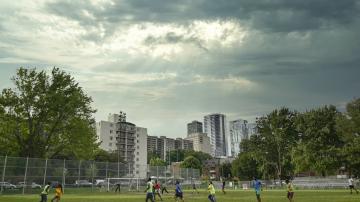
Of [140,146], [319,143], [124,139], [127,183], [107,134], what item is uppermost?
[107,134]

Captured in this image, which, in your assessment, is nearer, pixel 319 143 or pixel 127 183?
pixel 127 183

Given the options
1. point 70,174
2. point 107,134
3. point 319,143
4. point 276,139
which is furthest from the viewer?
point 107,134

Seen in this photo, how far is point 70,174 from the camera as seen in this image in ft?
179

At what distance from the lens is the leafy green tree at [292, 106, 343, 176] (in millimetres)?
69500

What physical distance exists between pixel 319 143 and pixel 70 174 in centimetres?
4730

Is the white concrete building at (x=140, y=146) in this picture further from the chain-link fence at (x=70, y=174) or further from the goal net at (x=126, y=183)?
the goal net at (x=126, y=183)

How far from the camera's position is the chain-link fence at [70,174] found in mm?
45312

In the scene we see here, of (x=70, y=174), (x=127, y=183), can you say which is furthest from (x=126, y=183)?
(x=70, y=174)

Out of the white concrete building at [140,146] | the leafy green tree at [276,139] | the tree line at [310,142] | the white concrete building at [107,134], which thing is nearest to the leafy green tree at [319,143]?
the tree line at [310,142]

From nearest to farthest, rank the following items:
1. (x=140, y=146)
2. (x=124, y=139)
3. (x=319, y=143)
→ 1. (x=319, y=143)
2. (x=124, y=139)
3. (x=140, y=146)

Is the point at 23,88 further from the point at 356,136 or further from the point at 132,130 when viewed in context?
the point at 132,130

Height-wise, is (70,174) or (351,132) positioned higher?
(351,132)

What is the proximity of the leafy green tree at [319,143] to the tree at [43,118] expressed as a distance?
142 feet

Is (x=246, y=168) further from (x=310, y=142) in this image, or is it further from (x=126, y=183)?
(x=126, y=183)
